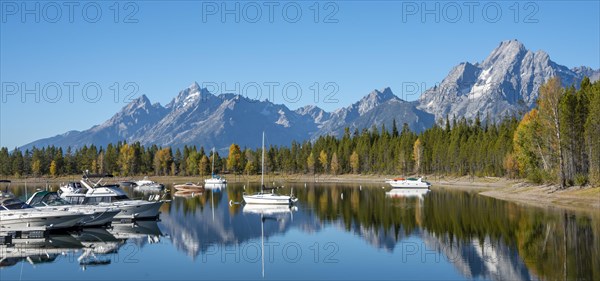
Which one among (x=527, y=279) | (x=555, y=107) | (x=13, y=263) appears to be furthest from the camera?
(x=555, y=107)

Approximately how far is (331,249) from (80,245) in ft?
67.8

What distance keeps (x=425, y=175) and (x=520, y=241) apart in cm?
14772

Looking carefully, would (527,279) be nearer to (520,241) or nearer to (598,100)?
(520,241)

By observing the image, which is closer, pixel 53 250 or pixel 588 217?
pixel 53 250

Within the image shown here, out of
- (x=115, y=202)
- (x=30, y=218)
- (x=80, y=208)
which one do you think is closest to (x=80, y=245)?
(x=30, y=218)

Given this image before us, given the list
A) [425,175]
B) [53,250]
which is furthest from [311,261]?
[425,175]

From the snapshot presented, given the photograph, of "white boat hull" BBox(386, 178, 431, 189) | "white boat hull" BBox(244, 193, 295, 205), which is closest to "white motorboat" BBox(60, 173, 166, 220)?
"white boat hull" BBox(244, 193, 295, 205)

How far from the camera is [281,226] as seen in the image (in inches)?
2665

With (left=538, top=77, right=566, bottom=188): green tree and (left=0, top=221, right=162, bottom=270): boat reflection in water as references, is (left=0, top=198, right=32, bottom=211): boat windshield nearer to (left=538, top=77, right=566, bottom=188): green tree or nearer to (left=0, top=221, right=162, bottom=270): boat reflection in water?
(left=0, top=221, right=162, bottom=270): boat reflection in water

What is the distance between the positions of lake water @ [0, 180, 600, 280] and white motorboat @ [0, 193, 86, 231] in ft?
4.35

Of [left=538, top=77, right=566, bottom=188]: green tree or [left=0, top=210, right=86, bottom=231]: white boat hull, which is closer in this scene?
[left=0, top=210, right=86, bottom=231]: white boat hull

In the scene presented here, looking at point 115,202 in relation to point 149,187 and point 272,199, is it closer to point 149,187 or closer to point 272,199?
point 272,199

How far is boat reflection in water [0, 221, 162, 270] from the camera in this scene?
44.3 metres

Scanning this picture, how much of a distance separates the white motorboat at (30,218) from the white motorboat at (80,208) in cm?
252
